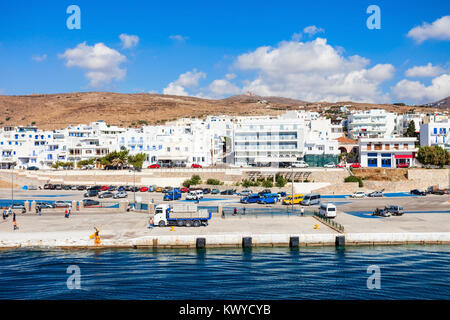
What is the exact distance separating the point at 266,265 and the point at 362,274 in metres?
6.12

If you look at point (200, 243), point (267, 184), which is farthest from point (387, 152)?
point (200, 243)

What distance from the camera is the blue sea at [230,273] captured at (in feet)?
74.1

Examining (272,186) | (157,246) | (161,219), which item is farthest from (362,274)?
(272,186)

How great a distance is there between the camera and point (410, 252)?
101ft

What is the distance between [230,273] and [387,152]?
57985 millimetres

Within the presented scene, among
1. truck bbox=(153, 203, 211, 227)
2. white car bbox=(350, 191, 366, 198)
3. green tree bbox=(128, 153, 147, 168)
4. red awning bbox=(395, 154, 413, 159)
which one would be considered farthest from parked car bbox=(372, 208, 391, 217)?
green tree bbox=(128, 153, 147, 168)

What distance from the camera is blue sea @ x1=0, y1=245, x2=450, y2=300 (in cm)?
2257

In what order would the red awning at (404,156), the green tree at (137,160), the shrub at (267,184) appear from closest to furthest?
the shrub at (267,184) < the red awning at (404,156) < the green tree at (137,160)

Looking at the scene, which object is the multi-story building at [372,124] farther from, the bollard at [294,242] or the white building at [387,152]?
the bollard at [294,242]

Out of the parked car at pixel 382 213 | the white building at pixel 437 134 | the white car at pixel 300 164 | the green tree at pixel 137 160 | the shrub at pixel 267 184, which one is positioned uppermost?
the white building at pixel 437 134

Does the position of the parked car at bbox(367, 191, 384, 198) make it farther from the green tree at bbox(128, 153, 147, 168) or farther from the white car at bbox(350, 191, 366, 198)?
the green tree at bbox(128, 153, 147, 168)

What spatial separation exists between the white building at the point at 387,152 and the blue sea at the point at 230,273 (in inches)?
1795

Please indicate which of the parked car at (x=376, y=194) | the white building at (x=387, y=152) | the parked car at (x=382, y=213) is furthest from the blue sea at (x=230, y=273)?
the white building at (x=387, y=152)
